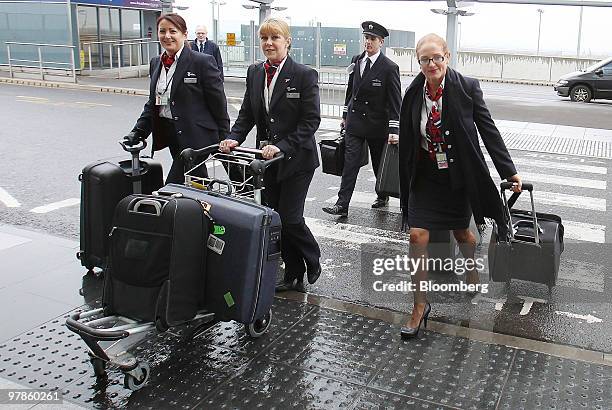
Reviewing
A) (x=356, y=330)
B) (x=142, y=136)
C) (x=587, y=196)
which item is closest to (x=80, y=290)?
(x=142, y=136)

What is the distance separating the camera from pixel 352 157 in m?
7.43

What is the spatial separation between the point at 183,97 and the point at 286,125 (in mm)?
950

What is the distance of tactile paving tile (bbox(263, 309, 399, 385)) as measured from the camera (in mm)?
4141

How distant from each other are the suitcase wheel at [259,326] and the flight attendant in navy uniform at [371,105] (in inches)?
125

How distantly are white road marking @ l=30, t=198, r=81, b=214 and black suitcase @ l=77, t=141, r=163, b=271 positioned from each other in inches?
96.8

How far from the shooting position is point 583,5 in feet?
50.6

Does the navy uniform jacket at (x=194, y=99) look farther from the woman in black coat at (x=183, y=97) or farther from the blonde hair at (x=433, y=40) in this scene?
the blonde hair at (x=433, y=40)

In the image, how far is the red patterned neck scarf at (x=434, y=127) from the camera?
4.48 meters

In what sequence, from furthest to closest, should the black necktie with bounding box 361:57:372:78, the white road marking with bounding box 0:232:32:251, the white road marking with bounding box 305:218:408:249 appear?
the black necktie with bounding box 361:57:372:78 < the white road marking with bounding box 305:218:408:249 < the white road marking with bounding box 0:232:32:251

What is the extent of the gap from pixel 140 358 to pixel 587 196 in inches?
258

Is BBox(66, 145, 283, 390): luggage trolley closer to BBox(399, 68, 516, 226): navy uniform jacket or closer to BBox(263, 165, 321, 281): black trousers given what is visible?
BBox(263, 165, 321, 281): black trousers

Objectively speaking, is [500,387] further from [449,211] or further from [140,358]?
[140,358]

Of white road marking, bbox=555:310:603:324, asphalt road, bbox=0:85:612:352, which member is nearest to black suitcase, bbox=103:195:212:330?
asphalt road, bbox=0:85:612:352

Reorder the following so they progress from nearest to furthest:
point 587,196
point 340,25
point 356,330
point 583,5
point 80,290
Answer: point 356,330 < point 80,290 < point 587,196 < point 583,5 < point 340,25
